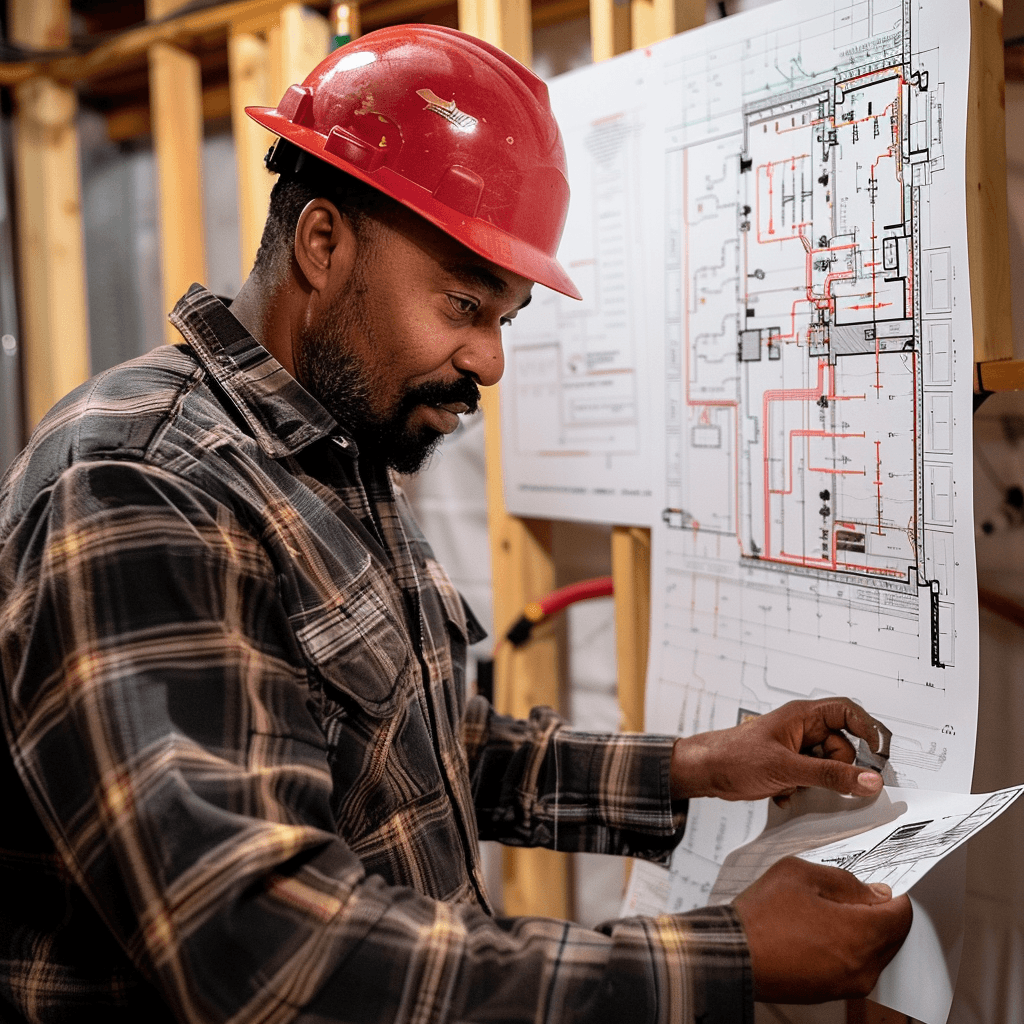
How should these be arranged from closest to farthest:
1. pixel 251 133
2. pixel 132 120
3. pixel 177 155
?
pixel 251 133 → pixel 177 155 → pixel 132 120

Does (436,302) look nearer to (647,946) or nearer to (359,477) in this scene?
(359,477)

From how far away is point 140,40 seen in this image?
1978 millimetres

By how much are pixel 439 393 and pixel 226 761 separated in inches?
17.6

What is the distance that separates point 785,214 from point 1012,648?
0.71 m

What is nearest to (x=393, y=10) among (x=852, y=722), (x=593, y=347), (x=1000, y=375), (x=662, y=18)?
(x=662, y=18)

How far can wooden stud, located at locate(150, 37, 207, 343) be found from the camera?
1.95 meters

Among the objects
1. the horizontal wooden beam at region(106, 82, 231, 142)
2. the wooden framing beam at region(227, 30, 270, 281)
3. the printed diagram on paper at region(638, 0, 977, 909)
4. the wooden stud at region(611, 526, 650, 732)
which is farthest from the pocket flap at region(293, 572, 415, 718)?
the horizontal wooden beam at region(106, 82, 231, 142)

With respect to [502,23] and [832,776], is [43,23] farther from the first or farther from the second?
[832,776]

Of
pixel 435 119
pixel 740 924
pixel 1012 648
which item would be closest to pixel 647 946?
pixel 740 924

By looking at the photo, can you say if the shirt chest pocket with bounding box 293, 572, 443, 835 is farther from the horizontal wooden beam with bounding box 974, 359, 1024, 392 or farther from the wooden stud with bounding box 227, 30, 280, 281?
the wooden stud with bounding box 227, 30, 280, 281

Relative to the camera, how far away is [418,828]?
3.09 feet

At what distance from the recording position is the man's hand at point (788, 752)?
3.44 feet

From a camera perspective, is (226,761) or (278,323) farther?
(278,323)

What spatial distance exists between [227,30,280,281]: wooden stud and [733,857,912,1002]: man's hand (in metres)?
1.39
